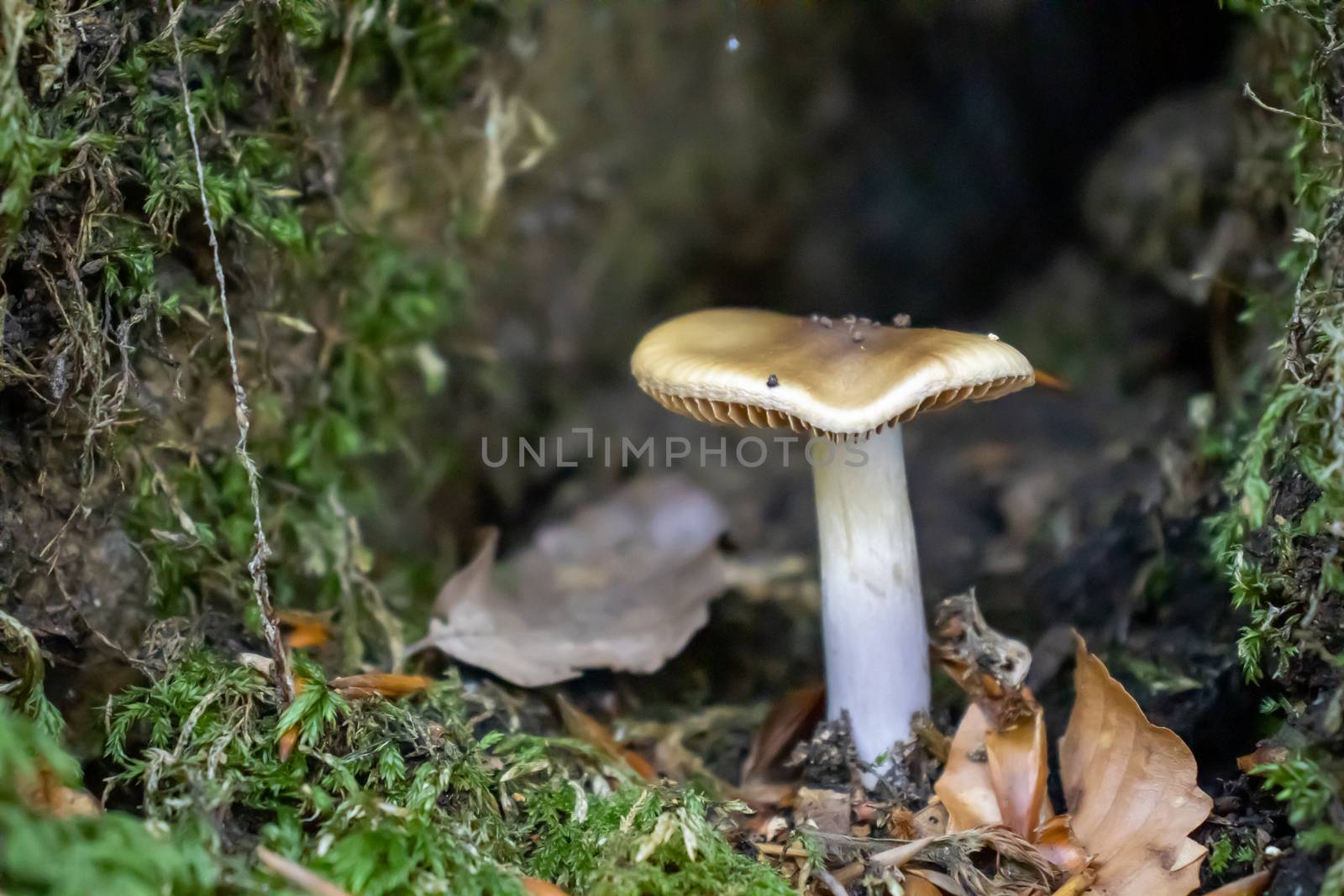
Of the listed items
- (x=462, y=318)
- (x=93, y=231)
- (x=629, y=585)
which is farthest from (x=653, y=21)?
(x=93, y=231)

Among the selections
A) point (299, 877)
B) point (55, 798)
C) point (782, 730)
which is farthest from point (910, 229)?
point (55, 798)

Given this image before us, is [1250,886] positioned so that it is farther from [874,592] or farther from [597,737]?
[597,737]

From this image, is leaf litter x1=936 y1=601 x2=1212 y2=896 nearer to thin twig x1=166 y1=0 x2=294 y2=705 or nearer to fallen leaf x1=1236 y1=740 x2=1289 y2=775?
fallen leaf x1=1236 y1=740 x2=1289 y2=775

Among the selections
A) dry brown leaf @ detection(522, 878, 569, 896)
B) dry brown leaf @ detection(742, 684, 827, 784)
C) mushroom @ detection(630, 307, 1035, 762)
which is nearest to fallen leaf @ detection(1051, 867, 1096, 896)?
mushroom @ detection(630, 307, 1035, 762)

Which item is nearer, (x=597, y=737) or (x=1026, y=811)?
(x=1026, y=811)

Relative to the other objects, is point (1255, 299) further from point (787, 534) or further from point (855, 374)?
point (787, 534)

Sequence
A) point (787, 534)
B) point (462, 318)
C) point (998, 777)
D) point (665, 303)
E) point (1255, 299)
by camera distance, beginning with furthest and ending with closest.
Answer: point (665, 303) < point (787, 534) < point (462, 318) < point (1255, 299) < point (998, 777)
